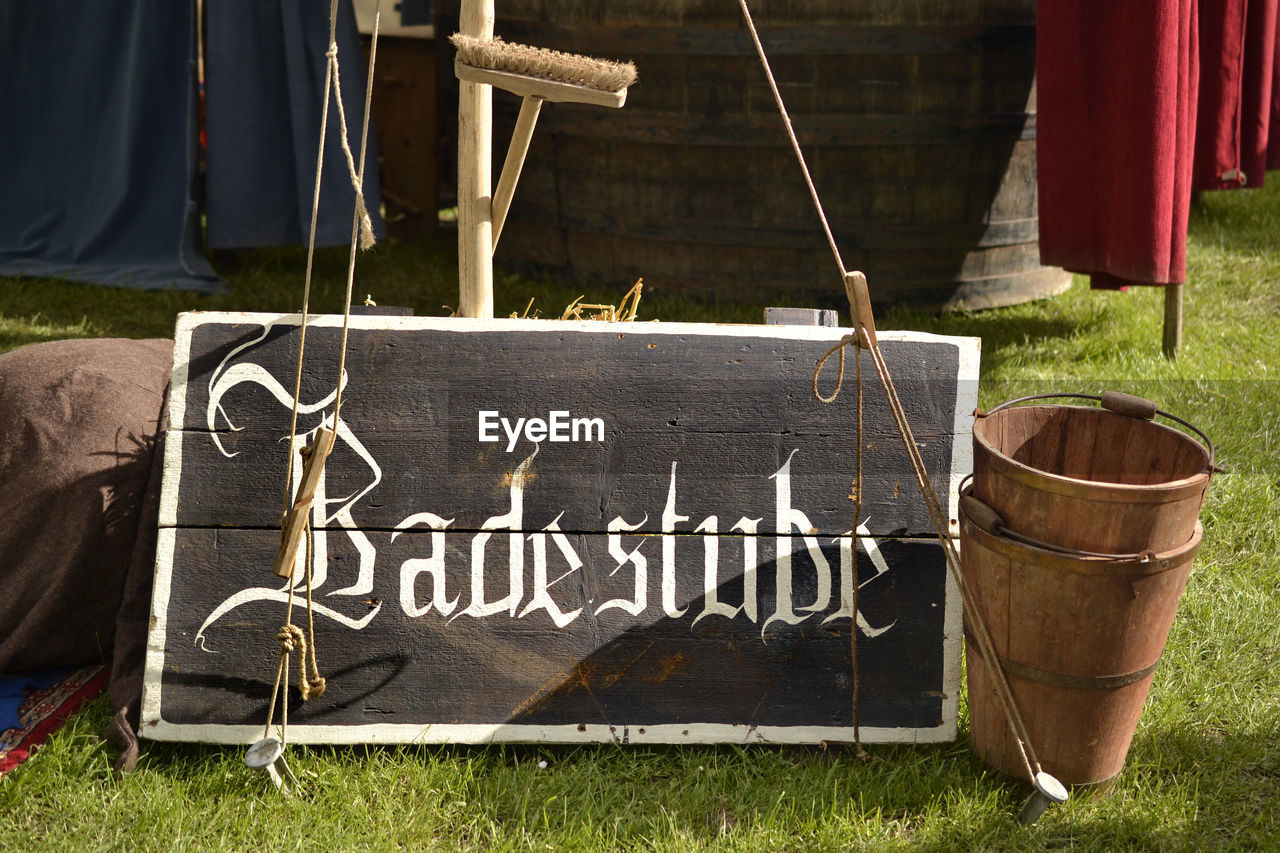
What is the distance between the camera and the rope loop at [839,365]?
2008mm

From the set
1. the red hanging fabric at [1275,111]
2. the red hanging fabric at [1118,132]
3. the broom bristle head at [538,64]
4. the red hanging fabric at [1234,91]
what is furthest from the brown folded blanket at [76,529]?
the red hanging fabric at [1275,111]

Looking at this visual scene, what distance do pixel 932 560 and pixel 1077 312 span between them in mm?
2669

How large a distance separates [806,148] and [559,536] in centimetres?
250

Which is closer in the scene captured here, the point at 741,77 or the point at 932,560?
the point at 932,560

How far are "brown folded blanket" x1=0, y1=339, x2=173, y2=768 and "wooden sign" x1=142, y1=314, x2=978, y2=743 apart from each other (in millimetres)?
224

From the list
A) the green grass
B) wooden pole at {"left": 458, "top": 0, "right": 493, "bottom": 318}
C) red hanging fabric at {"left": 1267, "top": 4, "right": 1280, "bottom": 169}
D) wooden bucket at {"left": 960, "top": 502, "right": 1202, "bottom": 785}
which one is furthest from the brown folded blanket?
red hanging fabric at {"left": 1267, "top": 4, "right": 1280, "bottom": 169}

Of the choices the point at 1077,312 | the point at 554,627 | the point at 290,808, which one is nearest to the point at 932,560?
the point at 554,627

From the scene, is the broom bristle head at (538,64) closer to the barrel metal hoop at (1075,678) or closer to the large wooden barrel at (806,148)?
the barrel metal hoop at (1075,678)

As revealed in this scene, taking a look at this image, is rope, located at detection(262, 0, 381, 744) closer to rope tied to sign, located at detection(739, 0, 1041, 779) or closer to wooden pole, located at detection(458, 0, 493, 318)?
wooden pole, located at detection(458, 0, 493, 318)

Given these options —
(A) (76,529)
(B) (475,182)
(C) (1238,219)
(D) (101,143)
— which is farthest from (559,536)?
(C) (1238,219)

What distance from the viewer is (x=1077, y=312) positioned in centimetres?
444

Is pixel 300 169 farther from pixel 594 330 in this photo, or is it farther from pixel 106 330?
pixel 594 330

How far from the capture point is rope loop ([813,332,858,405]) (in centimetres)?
201

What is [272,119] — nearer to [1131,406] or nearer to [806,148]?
[806,148]
